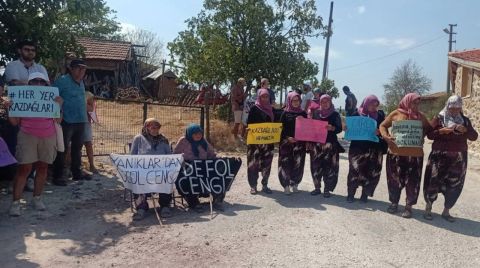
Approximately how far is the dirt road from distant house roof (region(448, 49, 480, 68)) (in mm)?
9566

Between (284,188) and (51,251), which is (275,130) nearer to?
(284,188)

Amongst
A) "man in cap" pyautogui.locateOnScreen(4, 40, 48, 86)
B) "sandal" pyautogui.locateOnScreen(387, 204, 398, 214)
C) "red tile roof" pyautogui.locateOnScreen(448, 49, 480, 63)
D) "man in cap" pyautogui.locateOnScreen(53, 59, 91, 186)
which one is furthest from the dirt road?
"red tile roof" pyautogui.locateOnScreen(448, 49, 480, 63)

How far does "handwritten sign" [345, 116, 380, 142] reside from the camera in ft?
23.1

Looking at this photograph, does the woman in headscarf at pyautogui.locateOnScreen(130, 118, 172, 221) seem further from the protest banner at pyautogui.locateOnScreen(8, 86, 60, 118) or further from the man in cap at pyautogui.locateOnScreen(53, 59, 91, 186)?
the man in cap at pyautogui.locateOnScreen(53, 59, 91, 186)

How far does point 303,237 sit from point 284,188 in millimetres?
2019

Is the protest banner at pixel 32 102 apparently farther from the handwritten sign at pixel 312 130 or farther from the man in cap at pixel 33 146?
the handwritten sign at pixel 312 130

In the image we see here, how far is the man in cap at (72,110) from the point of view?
7.72 metres

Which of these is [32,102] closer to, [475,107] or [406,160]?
[406,160]

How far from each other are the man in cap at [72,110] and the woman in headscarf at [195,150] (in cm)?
201

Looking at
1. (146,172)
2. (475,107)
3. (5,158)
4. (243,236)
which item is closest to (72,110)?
(5,158)

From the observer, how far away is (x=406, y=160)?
21.9 ft

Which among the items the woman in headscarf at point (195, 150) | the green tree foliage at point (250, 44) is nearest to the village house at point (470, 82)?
the green tree foliage at point (250, 44)

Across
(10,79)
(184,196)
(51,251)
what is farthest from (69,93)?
(51,251)

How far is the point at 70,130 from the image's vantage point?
785 centimetres
